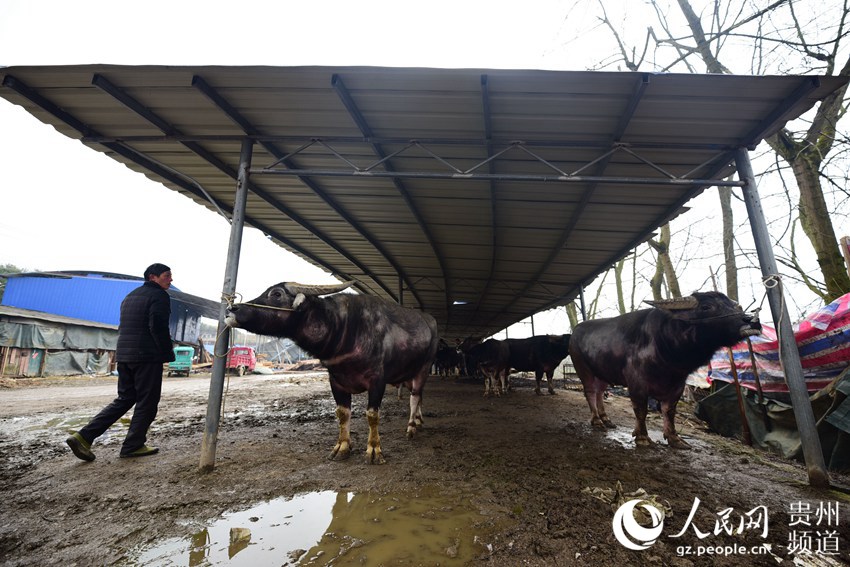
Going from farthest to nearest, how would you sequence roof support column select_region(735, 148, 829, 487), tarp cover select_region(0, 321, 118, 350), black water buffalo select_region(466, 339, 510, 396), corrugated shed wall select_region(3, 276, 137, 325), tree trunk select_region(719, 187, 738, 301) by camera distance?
corrugated shed wall select_region(3, 276, 137, 325) < tarp cover select_region(0, 321, 118, 350) < black water buffalo select_region(466, 339, 510, 396) < tree trunk select_region(719, 187, 738, 301) < roof support column select_region(735, 148, 829, 487)

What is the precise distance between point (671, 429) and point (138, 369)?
7.77m

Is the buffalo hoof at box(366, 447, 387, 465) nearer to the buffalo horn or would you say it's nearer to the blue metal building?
the buffalo horn

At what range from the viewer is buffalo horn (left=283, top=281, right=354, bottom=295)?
4516 millimetres

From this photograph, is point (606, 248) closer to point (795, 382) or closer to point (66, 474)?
point (795, 382)

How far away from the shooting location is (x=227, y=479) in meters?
3.75

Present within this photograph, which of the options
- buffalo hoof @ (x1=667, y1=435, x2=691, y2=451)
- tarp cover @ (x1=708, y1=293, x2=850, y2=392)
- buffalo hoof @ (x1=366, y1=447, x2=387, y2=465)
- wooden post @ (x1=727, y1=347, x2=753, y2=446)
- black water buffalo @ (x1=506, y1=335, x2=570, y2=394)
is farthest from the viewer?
black water buffalo @ (x1=506, y1=335, x2=570, y2=394)

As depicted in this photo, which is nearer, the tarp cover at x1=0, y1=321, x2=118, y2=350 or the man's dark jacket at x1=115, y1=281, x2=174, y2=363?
the man's dark jacket at x1=115, y1=281, x2=174, y2=363

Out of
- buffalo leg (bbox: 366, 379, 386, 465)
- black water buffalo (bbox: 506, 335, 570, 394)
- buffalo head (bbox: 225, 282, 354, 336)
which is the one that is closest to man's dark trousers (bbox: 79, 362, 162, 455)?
buffalo head (bbox: 225, 282, 354, 336)

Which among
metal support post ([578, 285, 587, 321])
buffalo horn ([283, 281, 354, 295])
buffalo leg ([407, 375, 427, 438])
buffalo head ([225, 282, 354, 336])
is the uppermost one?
metal support post ([578, 285, 587, 321])

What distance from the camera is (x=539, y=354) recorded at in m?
14.0

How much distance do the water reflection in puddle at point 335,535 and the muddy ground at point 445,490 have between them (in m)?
0.02

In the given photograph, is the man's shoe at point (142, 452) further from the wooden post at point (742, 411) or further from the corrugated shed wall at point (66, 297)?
Result: the corrugated shed wall at point (66, 297)

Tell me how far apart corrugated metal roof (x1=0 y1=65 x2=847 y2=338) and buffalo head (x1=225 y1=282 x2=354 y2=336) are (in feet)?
5.60

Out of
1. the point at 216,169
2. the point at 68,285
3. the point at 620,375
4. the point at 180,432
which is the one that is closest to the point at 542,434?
the point at 620,375
